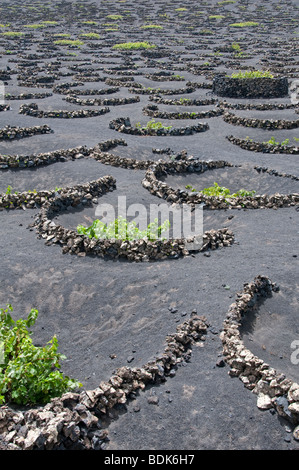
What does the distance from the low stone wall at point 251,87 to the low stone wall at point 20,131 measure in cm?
1522

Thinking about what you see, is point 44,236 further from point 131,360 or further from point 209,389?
point 209,389

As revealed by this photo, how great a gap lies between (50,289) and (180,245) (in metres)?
3.52

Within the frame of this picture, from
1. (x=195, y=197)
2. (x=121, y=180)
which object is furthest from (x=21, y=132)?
(x=195, y=197)

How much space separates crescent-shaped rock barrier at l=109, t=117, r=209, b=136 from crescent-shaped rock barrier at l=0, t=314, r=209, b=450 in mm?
17674

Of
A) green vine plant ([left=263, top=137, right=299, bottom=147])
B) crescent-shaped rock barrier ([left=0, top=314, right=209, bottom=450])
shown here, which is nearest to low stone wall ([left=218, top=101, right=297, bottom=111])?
green vine plant ([left=263, top=137, right=299, bottom=147])

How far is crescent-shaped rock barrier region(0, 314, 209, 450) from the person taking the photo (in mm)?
5540

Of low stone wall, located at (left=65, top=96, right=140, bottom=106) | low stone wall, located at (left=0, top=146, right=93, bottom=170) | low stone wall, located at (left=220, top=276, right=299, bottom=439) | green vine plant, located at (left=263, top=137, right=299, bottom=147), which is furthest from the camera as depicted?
low stone wall, located at (left=65, top=96, right=140, bottom=106)

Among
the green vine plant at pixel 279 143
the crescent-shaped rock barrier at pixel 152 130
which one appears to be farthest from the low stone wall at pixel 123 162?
the green vine plant at pixel 279 143

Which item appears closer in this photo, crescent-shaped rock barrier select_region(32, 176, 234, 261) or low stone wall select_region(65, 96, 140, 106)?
crescent-shaped rock barrier select_region(32, 176, 234, 261)

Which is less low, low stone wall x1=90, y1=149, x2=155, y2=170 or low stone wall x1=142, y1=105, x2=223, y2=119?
low stone wall x1=142, y1=105, x2=223, y2=119

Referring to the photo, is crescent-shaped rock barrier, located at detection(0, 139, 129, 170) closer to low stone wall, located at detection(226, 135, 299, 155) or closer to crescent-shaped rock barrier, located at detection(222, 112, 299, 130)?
low stone wall, located at detection(226, 135, 299, 155)

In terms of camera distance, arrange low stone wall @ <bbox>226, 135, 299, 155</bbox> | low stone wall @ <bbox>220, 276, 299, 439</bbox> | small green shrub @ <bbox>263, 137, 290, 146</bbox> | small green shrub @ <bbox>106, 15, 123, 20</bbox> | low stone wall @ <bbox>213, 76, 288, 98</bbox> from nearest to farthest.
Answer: low stone wall @ <bbox>220, 276, 299, 439</bbox>
low stone wall @ <bbox>226, 135, 299, 155</bbox>
small green shrub @ <bbox>263, 137, 290, 146</bbox>
low stone wall @ <bbox>213, 76, 288, 98</bbox>
small green shrub @ <bbox>106, 15, 123, 20</bbox>

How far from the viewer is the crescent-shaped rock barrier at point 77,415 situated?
5540 mm

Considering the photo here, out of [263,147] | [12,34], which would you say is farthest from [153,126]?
[12,34]
